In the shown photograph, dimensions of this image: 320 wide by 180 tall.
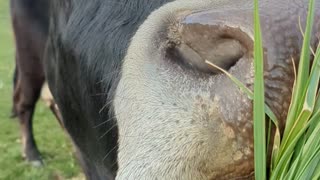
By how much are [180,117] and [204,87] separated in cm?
8

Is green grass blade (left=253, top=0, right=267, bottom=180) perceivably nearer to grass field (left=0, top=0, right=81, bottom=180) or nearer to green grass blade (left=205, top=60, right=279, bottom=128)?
green grass blade (left=205, top=60, right=279, bottom=128)

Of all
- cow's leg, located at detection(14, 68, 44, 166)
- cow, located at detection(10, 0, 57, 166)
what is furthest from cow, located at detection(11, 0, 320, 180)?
cow's leg, located at detection(14, 68, 44, 166)

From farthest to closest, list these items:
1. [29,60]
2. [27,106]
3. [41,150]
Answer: [41,150]
[27,106]
[29,60]

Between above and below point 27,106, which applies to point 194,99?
above

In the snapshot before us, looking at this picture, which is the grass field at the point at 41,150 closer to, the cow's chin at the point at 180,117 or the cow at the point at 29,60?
the cow at the point at 29,60

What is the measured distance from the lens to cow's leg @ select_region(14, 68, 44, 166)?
4398 mm

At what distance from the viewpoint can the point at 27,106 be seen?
15.5 ft

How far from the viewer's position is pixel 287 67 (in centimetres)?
108

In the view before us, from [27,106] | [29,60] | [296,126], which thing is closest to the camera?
[296,126]

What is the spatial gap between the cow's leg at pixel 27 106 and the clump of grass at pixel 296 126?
3367 mm

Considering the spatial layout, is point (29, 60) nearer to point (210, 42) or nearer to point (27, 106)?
point (27, 106)

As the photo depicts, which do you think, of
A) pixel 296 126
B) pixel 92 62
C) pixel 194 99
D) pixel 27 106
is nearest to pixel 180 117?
pixel 194 99

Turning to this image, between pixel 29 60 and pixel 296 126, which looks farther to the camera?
pixel 29 60

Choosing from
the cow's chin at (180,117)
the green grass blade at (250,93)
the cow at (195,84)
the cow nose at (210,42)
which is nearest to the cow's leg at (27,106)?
A: the cow at (195,84)
